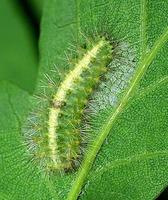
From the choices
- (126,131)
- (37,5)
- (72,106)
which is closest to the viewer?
(126,131)

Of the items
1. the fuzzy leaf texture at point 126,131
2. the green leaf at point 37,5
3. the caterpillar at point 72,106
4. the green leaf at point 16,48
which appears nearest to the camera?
the fuzzy leaf texture at point 126,131

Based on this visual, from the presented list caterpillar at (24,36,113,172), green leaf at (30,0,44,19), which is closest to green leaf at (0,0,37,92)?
green leaf at (30,0,44,19)

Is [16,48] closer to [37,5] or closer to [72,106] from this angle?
[37,5]

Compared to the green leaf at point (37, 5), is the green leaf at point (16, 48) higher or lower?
lower

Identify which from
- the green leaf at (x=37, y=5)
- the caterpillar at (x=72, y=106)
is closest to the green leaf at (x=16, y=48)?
the green leaf at (x=37, y=5)

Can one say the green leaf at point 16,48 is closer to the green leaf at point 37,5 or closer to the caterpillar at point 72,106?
the green leaf at point 37,5

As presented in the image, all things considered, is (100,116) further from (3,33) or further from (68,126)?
(3,33)

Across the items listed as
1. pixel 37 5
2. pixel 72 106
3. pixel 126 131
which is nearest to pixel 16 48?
pixel 37 5
